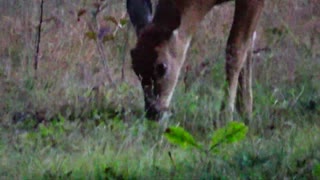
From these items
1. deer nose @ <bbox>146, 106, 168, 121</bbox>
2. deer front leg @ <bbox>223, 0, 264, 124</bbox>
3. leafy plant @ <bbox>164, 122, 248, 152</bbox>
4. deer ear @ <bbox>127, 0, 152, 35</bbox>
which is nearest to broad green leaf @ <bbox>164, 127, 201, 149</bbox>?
leafy plant @ <bbox>164, 122, 248, 152</bbox>

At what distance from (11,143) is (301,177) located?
2.63 metres

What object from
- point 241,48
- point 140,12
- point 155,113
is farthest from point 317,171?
point 140,12

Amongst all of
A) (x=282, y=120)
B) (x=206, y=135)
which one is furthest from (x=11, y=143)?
(x=282, y=120)

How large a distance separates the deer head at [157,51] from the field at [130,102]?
17 centimetres

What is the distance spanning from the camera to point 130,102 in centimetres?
897

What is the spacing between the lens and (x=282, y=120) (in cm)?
831

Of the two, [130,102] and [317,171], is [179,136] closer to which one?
[317,171]

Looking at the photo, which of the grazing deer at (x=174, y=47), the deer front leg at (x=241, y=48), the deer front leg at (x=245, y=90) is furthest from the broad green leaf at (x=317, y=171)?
the deer front leg at (x=241, y=48)

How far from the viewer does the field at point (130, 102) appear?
20.2ft

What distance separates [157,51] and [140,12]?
2.06 ft

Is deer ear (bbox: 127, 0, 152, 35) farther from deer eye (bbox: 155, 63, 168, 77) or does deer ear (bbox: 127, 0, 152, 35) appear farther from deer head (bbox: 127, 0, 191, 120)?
deer eye (bbox: 155, 63, 168, 77)

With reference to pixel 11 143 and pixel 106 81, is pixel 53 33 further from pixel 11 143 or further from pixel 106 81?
pixel 11 143

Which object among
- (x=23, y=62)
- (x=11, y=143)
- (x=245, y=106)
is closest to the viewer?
(x=11, y=143)

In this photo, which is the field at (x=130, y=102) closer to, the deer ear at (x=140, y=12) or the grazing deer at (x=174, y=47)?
the grazing deer at (x=174, y=47)
